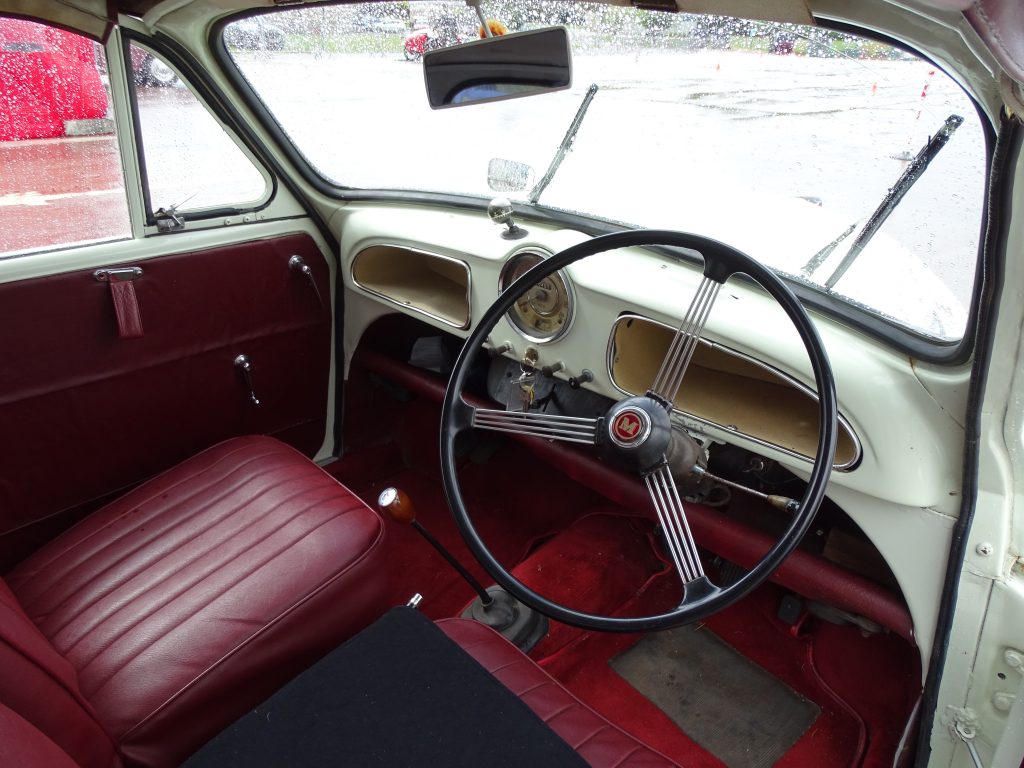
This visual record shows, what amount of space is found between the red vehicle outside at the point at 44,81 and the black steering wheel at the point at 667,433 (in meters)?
1.15

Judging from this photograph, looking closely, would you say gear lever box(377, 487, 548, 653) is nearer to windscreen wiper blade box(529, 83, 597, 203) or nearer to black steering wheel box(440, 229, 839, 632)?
black steering wheel box(440, 229, 839, 632)

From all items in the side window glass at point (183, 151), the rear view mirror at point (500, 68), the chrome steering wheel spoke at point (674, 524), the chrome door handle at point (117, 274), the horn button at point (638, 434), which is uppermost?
the rear view mirror at point (500, 68)

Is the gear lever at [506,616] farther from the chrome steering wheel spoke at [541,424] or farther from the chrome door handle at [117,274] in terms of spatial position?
the chrome door handle at [117,274]

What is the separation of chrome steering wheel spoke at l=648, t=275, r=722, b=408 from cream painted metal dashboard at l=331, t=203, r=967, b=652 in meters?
0.13

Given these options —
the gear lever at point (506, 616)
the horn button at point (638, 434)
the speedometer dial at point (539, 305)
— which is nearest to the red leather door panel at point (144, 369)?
the gear lever at point (506, 616)

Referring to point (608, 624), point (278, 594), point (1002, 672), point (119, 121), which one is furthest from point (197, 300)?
point (1002, 672)

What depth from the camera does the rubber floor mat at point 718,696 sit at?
5.74 feet

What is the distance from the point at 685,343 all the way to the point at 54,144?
61.4 inches

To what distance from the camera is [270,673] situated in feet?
4.63

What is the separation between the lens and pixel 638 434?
129 cm

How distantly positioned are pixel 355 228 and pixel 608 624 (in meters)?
1.46

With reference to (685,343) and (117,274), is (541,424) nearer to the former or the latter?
(685,343)

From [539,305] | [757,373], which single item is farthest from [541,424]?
[757,373]

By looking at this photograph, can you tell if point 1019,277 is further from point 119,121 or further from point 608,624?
point 119,121
